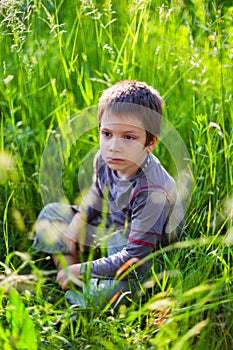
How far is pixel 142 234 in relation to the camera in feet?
6.72

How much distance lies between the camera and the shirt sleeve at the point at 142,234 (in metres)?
2.04

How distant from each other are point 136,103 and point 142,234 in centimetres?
45

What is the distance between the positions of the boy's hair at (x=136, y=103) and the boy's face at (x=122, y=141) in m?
0.02

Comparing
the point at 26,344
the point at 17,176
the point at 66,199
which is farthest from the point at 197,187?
the point at 26,344

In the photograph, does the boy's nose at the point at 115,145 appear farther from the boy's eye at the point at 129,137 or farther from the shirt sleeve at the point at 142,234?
the shirt sleeve at the point at 142,234

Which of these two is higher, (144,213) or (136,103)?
(136,103)

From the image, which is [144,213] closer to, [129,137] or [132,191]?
[132,191]

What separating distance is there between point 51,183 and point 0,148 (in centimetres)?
25

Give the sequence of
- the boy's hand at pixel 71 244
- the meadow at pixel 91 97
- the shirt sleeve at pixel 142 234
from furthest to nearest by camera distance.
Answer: the boy's hand at pixel 71 244 < the meadow at pixel 91 97 < the shirt sleeve at pixel 142 234

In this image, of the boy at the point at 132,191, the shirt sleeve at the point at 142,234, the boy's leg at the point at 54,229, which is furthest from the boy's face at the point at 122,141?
the boy's leg at the point at 54,229

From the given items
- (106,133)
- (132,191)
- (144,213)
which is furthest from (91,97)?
(144,213)

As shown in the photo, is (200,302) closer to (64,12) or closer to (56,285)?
(56,285)

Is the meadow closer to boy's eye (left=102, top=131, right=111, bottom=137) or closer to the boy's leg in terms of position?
the boy's leg

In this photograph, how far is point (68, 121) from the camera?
8.00ft
